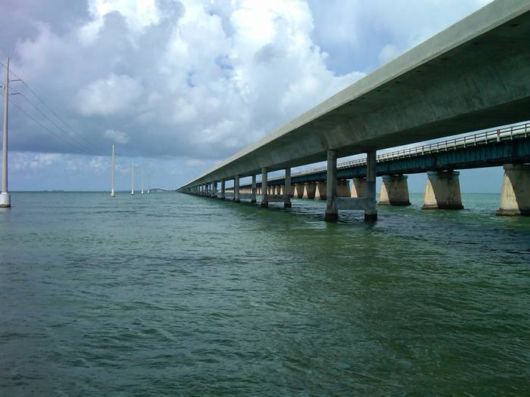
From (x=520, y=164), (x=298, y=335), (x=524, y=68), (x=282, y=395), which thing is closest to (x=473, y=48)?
(x=524, y=68)

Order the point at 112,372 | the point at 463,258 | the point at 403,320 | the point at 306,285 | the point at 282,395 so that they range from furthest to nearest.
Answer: the point at 463,258, the point at 306,285, the point at 403,320, the point at 112,372, the point at 282,395

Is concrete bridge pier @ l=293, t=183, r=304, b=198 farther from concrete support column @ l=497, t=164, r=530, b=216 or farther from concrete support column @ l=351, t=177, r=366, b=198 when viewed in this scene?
concrete support column @ l=497, t=164, r=530, b=216

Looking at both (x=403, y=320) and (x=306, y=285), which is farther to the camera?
(x=306, y=285)

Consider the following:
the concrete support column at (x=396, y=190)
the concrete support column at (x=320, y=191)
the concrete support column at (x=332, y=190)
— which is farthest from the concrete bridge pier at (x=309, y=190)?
the concrete support column at (x=332, y=190)

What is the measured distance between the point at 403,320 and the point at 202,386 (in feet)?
14.7

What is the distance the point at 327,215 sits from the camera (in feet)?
139

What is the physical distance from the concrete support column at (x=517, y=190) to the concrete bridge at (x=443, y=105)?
0.30 ft

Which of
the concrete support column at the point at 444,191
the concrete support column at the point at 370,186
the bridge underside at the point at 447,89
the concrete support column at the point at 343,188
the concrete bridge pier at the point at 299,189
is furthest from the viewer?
the concrete bridge pier at the point at 299,189

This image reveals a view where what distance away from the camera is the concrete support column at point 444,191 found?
69.8 meters

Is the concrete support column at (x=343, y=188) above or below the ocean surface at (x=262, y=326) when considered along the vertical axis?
above

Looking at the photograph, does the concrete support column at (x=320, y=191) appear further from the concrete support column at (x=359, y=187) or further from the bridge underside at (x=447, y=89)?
the bridge underside at (x=447, y=89)

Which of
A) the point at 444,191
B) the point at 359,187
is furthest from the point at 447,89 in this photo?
the point at 359,187

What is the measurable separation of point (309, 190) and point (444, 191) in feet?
276

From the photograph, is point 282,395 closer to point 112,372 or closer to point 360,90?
point 112,372
